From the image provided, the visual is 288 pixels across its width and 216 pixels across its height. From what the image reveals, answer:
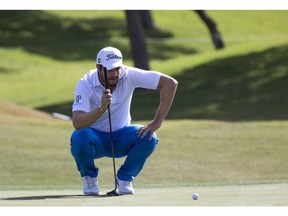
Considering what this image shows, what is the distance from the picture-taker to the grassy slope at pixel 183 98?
1955 cm

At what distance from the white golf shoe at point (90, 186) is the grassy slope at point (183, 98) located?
8.16 metres

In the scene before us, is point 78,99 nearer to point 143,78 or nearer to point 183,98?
point 143,78

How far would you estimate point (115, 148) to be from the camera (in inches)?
396

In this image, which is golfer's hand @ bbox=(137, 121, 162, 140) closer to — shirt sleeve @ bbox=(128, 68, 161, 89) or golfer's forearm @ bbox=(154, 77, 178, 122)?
golfer's forearm @ bbox=(154, 77, 178, 122)

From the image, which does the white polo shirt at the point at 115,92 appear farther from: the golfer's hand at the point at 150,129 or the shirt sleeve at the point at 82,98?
the golfer's hand at the point at 150,129

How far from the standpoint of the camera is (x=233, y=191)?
9734 mm

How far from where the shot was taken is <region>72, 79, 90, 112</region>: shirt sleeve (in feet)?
31.4

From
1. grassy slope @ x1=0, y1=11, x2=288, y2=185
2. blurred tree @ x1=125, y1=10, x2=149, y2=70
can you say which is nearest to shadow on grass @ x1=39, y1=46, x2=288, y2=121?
grassy slope @ x1=0, y1=11, x2=288, y2=185

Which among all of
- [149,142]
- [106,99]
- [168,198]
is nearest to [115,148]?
[149,142]

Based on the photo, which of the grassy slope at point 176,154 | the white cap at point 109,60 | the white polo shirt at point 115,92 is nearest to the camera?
the white cap at point 109,60

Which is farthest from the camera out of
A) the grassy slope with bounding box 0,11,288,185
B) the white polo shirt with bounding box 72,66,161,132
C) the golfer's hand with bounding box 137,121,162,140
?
the grassy slope with bounding box 0,11,288,185

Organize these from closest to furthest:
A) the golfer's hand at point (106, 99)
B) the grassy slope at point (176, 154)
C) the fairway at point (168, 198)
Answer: the fairway at point (168, 198) → the golfer's hand at point (106, 99) → the grassy slope at point (176, 154)

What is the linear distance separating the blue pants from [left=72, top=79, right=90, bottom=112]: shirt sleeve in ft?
0.79

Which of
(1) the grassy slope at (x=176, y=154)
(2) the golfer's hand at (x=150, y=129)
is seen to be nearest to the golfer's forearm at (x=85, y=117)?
(2) the golfer's hand at (x=150, y=129)
